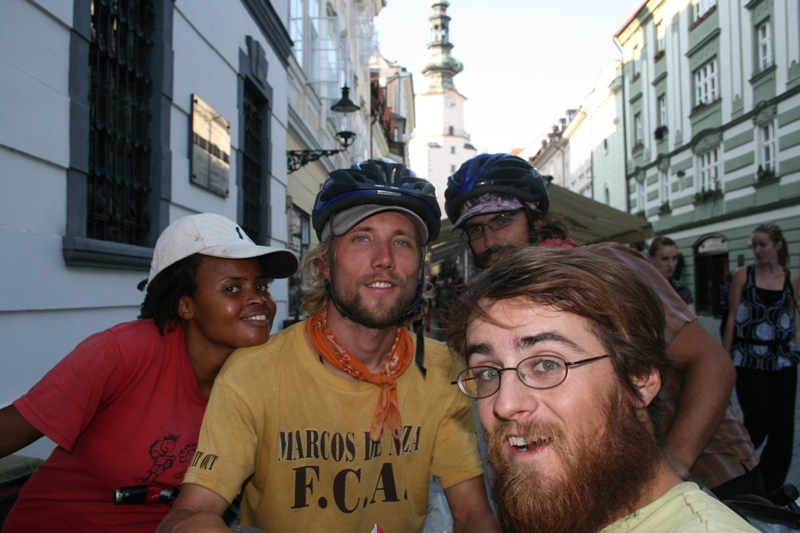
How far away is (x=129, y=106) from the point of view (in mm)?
4777

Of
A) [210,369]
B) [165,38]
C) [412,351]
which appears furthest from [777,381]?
[165,38]

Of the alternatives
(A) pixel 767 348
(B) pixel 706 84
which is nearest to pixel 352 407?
(A) pixel 767 348

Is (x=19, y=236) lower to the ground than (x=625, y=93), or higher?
lower

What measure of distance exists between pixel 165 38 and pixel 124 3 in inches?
17.5

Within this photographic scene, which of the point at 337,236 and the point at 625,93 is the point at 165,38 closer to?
the point at 337,236

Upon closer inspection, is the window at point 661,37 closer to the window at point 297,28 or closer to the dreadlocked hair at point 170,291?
the window at point 297,28

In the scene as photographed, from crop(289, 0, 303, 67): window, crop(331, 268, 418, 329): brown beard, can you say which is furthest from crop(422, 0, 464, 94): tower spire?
crop(331, 268, 418, 329): brown beard

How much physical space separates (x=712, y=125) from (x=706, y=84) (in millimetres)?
1753

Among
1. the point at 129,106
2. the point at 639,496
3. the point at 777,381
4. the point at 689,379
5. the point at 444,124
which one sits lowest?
the point at 777,381

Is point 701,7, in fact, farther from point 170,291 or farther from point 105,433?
point 105,433

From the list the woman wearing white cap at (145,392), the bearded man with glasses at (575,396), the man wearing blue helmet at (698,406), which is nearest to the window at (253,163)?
the woman wearing white cap at (145,392)

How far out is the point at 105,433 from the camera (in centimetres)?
221

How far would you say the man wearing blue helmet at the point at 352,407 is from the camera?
1.98 meters

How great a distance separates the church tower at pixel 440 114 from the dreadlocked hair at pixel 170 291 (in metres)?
80.2
